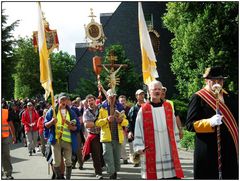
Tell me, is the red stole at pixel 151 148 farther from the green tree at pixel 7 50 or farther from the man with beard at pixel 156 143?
the green tree at pixel 7 50

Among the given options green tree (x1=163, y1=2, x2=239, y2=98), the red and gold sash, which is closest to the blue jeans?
the red and gold sash

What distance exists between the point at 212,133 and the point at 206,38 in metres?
22.4

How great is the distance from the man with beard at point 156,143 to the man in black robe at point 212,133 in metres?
0.62

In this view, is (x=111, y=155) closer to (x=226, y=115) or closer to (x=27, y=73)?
(x=226, y=115)

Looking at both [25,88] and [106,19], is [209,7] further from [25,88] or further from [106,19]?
[25,88]

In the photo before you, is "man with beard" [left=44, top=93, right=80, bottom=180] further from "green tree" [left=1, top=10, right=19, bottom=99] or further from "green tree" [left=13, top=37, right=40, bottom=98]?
"green tree" [left=13, top=37, right=40, bottom=98]

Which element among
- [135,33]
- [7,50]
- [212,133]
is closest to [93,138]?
[212,133]

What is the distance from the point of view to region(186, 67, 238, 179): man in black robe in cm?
664

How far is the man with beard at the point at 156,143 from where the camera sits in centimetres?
734

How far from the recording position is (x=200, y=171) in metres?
6.73

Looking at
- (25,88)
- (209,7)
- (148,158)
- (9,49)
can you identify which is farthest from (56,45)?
(25,88)

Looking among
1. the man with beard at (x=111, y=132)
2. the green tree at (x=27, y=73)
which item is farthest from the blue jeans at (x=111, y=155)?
the green tree at (x=27, y=73)

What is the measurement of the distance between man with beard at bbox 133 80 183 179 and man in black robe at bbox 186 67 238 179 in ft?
2.02

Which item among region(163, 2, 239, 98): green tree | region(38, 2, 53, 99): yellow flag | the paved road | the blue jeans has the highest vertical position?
region(163, 2, 239, 98): green tree
